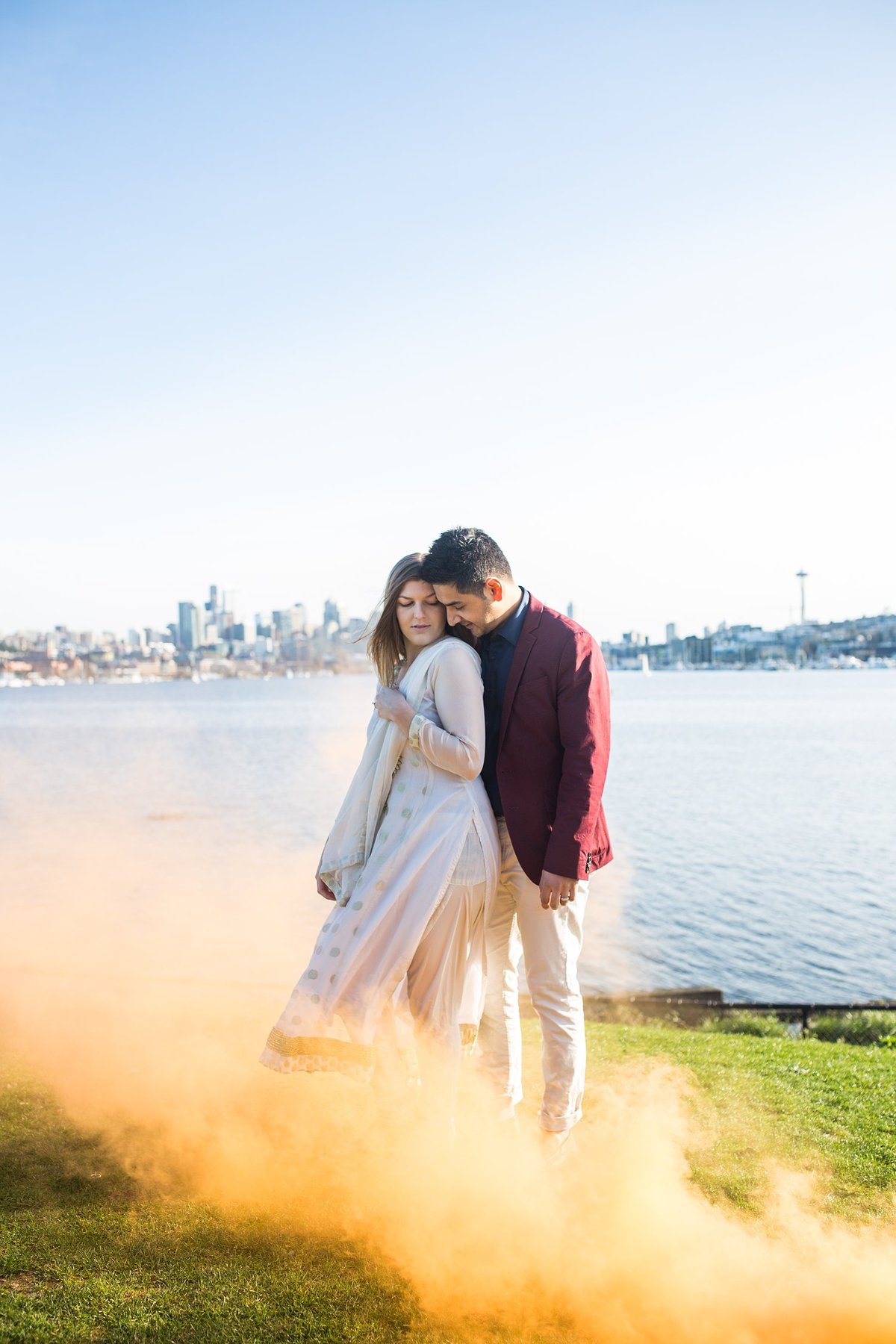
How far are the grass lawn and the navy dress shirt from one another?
186 cm

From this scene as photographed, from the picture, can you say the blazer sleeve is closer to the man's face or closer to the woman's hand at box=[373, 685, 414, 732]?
the man's face

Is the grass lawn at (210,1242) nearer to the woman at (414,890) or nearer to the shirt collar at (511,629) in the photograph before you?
the woman at (414,890)

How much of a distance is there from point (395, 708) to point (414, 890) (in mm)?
754

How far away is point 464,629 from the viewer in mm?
4305

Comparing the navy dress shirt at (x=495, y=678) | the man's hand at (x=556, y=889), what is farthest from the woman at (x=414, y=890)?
the man's hand at (x=556, y=889)

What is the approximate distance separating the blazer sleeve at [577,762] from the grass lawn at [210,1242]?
1554 millimetres

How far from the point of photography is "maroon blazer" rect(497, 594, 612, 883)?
4.09 meters

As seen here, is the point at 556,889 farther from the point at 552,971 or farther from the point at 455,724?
the point at 455,724

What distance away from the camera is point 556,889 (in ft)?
13.4

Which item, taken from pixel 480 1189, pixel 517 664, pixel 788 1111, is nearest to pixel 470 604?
pixel 517 664

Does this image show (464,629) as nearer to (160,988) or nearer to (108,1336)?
(108,1336)

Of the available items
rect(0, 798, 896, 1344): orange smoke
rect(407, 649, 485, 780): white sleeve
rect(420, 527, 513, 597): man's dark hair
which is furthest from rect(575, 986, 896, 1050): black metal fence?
rect(420, 527, 513, 597): man's dark hair

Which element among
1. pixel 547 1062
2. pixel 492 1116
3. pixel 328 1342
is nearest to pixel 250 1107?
pixel 492 1116

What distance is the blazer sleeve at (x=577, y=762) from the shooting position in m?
4.05
